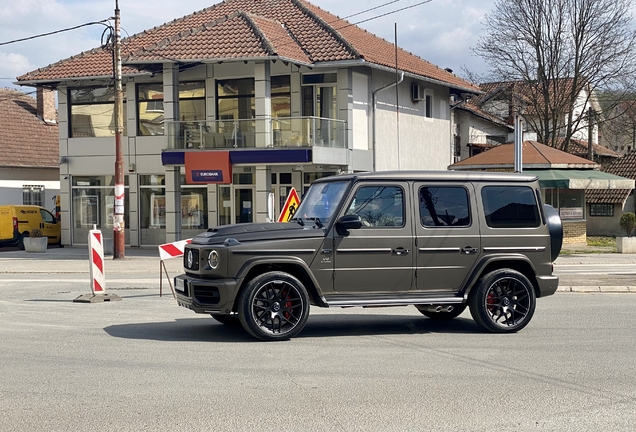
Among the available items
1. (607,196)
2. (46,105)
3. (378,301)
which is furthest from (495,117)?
(378,301)

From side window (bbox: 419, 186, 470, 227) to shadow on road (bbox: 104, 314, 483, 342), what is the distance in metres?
1.49

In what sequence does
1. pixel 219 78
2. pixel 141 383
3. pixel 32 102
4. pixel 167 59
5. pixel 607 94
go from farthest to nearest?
pixel 32 102
pixel 607 94
pixel 219 78
pixel 167 59
pixel 141 383

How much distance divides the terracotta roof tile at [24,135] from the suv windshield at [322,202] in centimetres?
3325

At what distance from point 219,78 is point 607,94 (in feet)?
73.5

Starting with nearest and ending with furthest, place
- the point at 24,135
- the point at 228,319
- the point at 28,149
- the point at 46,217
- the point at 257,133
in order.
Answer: the point at 228,319 < the point at 257,133 < the point at 46,217 < the point at 28,149 < the point at 24,135

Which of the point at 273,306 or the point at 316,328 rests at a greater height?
the point at 273,306

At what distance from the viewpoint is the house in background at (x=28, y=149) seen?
137 ft

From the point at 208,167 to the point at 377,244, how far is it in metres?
19.8

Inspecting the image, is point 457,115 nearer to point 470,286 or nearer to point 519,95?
point 519,95

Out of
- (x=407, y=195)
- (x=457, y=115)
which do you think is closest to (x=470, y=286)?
(x=407, y=195)

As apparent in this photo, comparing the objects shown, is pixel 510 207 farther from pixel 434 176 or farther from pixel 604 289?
pixel 604 289

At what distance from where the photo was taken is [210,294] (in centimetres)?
973

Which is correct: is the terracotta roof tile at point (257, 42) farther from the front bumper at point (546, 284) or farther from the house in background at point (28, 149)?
the front bumper at point (546, 284)

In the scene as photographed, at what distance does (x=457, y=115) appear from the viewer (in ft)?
148
